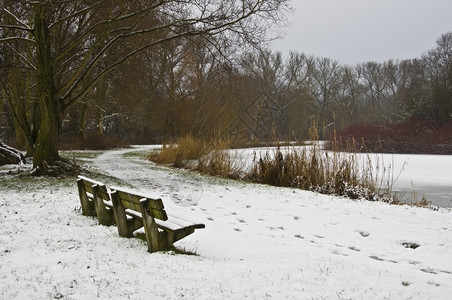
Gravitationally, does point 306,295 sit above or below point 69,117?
below

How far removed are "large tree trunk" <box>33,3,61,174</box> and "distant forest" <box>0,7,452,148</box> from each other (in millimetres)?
1895

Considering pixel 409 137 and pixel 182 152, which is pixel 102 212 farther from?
pixel 409 137

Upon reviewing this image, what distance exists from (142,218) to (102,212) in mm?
1484

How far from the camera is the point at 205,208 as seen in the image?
7.58 metres

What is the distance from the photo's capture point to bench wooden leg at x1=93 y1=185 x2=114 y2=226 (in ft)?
18.1

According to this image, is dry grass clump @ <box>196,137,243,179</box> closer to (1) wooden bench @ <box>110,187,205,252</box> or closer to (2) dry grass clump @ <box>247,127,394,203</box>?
(2) dry grass clump @ <box>247,127,394,203</box>

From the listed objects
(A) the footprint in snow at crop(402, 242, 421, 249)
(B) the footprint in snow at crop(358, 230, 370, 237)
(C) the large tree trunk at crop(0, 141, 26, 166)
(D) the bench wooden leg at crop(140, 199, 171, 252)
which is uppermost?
(C) the large tree trunk at crop(0, 141, 26, 166)

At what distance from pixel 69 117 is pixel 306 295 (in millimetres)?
35145

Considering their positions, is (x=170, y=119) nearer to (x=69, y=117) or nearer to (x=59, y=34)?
(x=69, y=117)

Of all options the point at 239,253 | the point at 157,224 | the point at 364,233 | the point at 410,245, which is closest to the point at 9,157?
the point at 157,224

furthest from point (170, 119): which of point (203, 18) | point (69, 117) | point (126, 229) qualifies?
point (126, 229)

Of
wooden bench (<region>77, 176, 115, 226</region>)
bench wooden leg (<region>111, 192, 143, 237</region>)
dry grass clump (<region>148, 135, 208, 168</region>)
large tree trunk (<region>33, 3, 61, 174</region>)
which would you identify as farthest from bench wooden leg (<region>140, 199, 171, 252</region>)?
dry grass clump (<region>148, 135, 208, 168</region>)

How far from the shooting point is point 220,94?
24766 millimetres

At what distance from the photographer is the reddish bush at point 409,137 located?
24.8 m
